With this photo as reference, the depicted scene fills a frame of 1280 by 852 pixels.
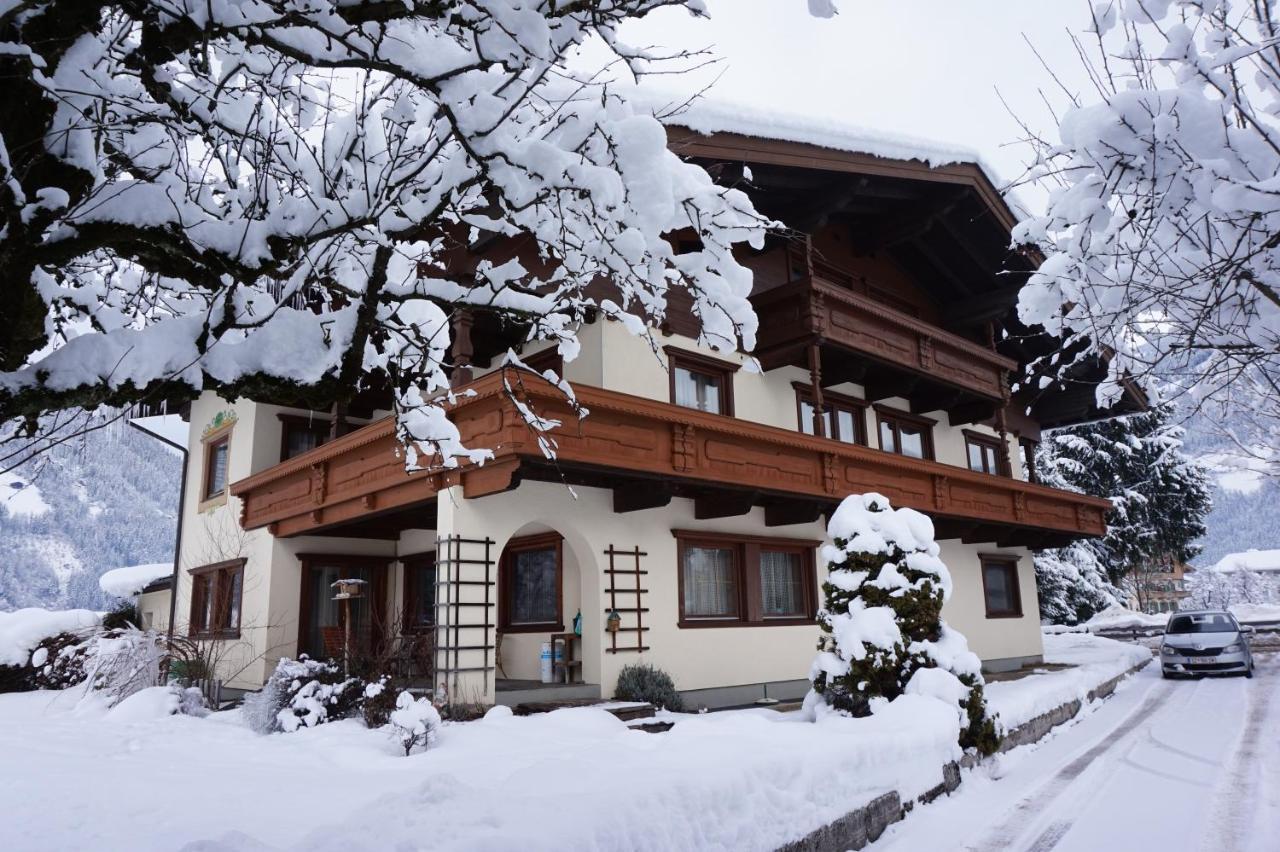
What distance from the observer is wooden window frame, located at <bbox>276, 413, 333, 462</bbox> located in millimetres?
17266

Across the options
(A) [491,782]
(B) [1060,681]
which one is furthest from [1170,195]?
(B) [1060,681]

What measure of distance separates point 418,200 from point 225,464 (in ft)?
52.4

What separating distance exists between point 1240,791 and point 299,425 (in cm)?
1625

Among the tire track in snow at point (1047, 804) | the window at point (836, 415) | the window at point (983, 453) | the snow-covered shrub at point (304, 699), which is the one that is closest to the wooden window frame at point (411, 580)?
the snow-covered shrub at point (304, 699)

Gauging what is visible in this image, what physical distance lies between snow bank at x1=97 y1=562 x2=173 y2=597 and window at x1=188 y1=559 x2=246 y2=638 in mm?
5630

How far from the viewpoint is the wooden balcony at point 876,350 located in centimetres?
1473

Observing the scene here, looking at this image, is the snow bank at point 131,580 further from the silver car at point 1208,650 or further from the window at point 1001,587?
the silver car at point 1208,650

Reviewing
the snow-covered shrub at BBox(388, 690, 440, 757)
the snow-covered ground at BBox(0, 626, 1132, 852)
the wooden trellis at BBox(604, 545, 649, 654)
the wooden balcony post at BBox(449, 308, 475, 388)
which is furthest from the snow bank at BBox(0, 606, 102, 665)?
the snow-covered shrub at BBox(388, 690, 440, 757)

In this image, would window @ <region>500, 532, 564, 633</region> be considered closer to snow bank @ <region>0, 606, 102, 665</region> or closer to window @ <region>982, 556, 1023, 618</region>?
snow bank @ <region>0, 606, 102, 665</region>

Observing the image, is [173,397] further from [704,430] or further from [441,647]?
[704,430]

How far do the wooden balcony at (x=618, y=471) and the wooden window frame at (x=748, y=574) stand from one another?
21.8 inches

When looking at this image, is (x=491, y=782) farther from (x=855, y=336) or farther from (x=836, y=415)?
(x=836, y=415)

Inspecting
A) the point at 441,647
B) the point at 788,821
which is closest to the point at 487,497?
the point at 441,647

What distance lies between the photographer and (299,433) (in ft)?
58.0
